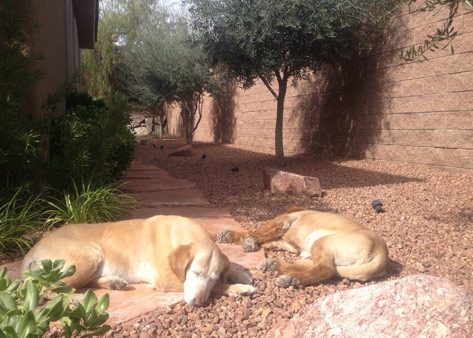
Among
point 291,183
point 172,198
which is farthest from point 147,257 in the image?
point 291,183

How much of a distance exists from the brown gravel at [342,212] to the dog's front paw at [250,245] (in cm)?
16

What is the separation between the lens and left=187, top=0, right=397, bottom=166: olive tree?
805 centimetres

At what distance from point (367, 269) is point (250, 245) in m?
1.08

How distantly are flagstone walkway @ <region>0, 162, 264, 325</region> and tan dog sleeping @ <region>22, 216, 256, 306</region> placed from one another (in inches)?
4.2

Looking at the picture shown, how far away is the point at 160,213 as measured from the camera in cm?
478

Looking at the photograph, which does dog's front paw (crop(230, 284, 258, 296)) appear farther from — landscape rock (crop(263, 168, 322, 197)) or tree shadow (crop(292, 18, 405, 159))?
tree shadow (crop(292, 18, 405, 159))

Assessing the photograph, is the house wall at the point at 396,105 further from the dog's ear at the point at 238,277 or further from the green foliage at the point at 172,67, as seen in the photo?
the dog's ear at the point at 238,277

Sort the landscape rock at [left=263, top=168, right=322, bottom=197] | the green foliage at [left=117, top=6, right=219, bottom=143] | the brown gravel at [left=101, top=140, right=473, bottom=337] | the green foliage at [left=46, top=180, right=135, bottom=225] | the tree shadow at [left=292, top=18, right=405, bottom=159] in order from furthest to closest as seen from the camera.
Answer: the green foliage at [left=117, top=6, right=219, bottom=143] < the tree shadow at [left=292, top=18, right=405, bottom=159] < the landscape rock at [left=263, top=168, right=322, bottom=197] < the green foliage at [left=46, top=180, right=135, bottom=225] < the brown gravel at [left=101, top=140, right=473, bottom=337]

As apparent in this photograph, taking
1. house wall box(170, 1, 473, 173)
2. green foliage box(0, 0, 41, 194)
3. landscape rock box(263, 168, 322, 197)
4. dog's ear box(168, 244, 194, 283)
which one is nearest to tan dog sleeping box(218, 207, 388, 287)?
dog's ear box(168, 244, 194, 283)

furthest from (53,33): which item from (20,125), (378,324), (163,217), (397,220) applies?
(378,324)

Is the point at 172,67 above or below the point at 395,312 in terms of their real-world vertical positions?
above

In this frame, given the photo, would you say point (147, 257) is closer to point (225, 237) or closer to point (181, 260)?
point (181, 260)

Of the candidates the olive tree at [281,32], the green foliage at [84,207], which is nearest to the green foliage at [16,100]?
the green foliage at [84,207]

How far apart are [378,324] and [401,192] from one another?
4824 millimetres
